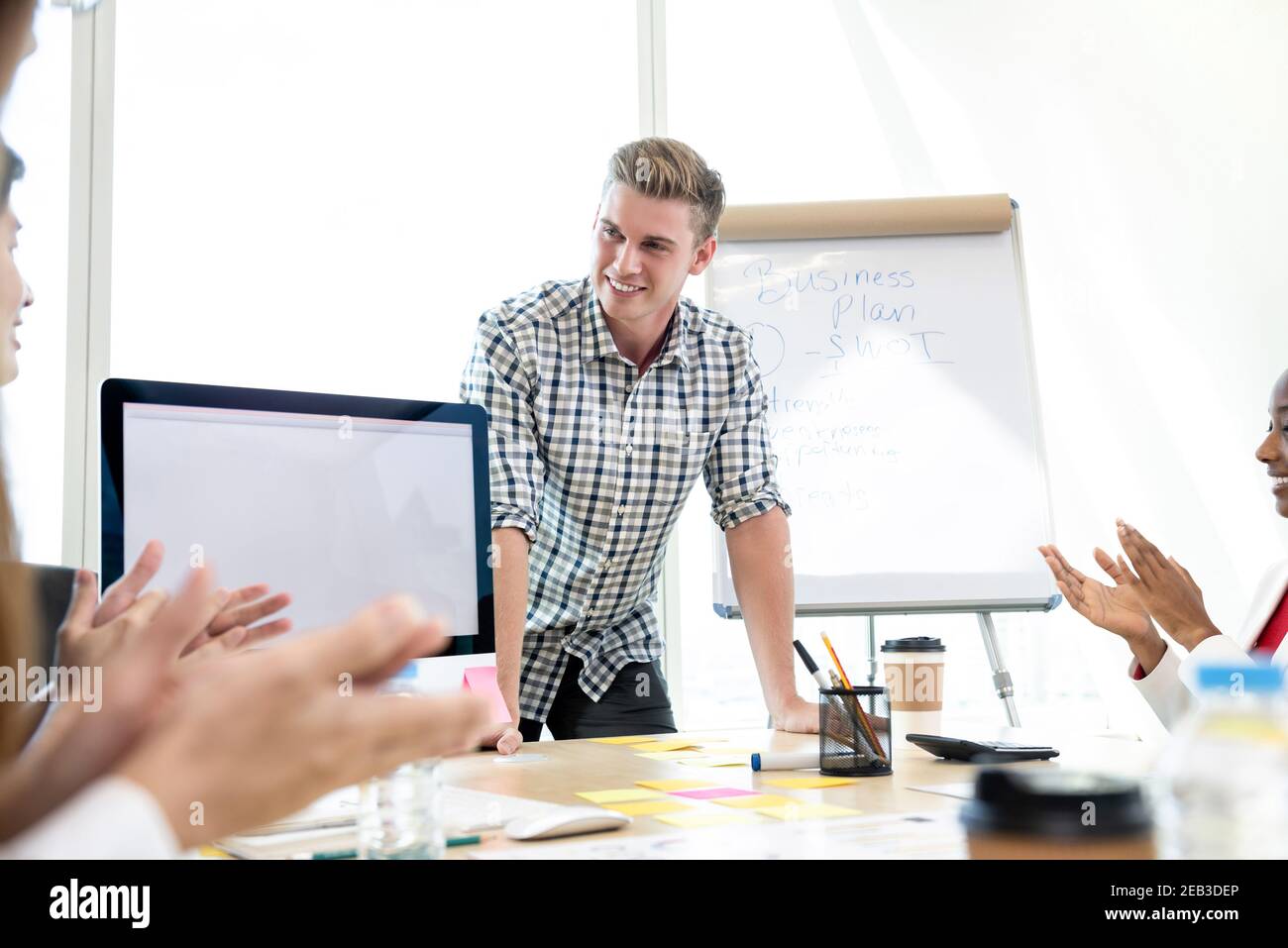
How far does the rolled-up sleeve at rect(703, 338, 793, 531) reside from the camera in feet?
6.06

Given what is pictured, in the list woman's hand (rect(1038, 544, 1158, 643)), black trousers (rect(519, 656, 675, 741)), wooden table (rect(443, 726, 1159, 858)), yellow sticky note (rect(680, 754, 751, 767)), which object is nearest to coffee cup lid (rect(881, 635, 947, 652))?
wooden table (rect(443, 726, 1159, 858))

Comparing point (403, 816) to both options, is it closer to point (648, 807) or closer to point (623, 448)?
point (648, 807)

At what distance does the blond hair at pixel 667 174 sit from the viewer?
173 cm

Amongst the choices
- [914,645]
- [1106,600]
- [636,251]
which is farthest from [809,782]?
[636,251]

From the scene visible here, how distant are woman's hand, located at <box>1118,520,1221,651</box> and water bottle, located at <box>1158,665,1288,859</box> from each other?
40.2 inches

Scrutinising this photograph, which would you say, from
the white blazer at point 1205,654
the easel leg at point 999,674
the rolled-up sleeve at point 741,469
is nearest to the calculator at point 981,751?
the white blazer at point 1205,654

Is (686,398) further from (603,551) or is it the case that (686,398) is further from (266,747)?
(266,747)

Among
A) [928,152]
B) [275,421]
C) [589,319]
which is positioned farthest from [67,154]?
[928,152]

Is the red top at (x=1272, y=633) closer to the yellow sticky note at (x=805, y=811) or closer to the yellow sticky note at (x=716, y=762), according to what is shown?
the yellow sticky note at (x=716, y=762)

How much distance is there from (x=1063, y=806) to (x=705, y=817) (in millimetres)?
273

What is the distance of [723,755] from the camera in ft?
3.88

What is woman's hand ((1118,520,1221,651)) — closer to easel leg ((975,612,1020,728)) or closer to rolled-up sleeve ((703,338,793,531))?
rolled-up sleeve ((703,338,793,531))

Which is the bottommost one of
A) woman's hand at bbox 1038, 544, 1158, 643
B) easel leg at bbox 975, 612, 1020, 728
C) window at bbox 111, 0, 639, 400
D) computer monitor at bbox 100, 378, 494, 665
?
easel leg at bbox 975, 612, 1020, 728

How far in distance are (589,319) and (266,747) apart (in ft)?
4.83
